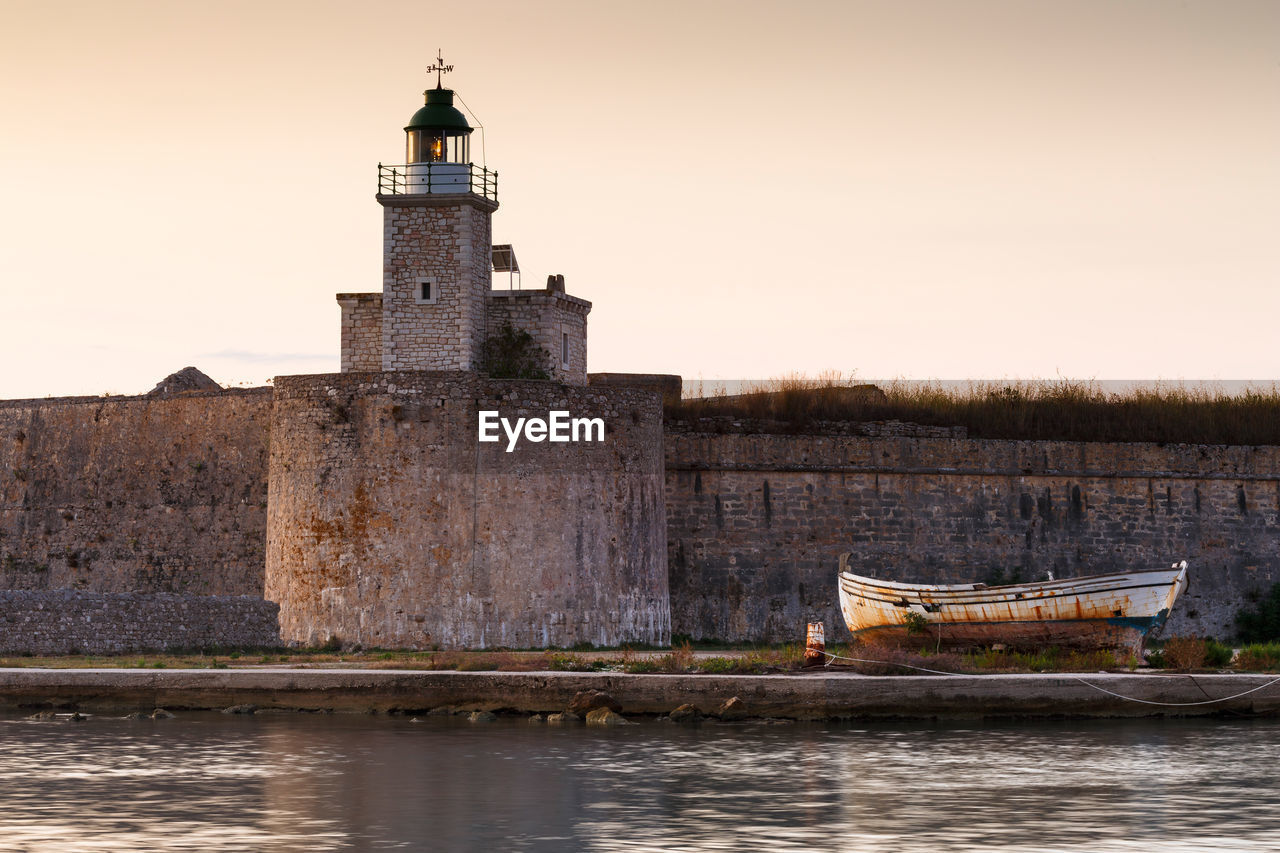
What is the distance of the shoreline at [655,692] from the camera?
58.1 feet

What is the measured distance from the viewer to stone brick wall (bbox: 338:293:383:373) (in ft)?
83.6

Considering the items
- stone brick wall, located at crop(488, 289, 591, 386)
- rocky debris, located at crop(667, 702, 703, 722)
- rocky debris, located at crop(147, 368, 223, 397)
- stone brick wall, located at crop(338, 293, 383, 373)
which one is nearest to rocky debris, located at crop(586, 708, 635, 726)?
rocky debris, located at crop(667, 702, 703, 722)

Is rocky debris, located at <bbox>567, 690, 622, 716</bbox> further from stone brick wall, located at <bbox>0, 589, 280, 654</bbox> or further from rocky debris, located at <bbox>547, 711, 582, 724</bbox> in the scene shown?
stone brick wall, located at <bbox>0, 589, 280, 654</bbox>

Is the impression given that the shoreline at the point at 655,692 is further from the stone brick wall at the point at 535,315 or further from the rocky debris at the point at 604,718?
the stone brick wall at the point at 535,315

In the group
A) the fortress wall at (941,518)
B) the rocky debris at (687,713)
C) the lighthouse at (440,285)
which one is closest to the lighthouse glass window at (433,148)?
the lighthouse at (440,285)

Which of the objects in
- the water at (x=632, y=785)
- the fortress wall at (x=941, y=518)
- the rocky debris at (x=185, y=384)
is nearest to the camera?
the water at (x=632, y=785)

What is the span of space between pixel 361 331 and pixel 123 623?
18.9ft

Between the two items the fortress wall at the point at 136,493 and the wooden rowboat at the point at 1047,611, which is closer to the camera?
the wooden rowboat at the point at 1047,611

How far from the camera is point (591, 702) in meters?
17.9

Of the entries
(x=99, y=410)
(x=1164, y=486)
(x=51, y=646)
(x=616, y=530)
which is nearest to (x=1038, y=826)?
(x=616, y=530)

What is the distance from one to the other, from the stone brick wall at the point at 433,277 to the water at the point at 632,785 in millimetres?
7736

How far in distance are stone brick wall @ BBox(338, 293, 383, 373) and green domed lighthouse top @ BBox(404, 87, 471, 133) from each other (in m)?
2.59

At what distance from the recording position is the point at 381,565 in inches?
922

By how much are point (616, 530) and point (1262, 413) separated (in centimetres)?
1256
